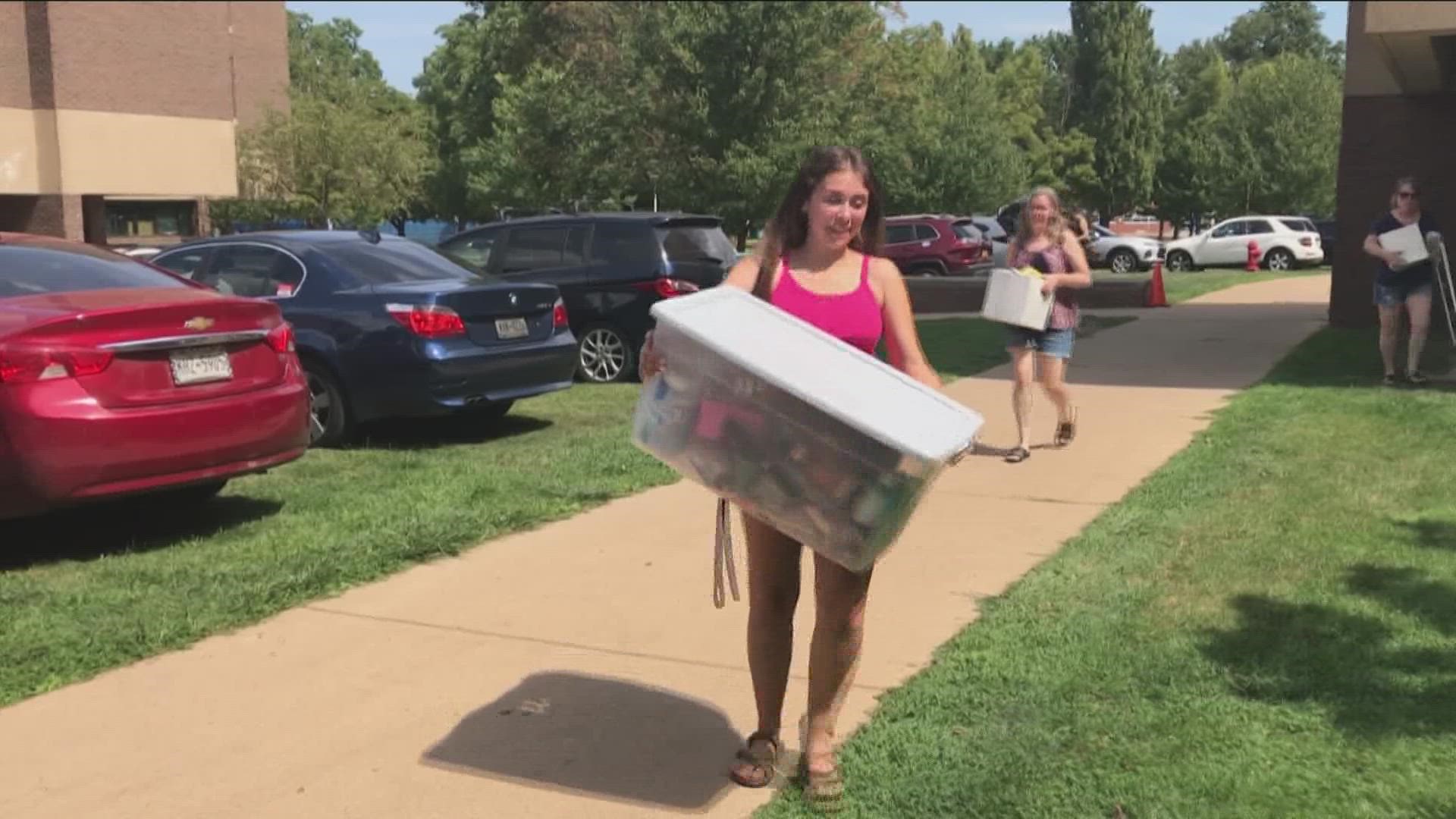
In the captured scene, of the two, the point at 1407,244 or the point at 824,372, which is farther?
the point at 1407,244

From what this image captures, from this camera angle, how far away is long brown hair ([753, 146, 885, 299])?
363 cm

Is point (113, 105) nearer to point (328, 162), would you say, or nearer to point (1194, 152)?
point (328, 162)

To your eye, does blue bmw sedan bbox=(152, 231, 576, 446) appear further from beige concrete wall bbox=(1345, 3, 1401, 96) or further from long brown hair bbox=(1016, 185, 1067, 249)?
beige concrete wall bbox=(1345, 3, 1401, 96)

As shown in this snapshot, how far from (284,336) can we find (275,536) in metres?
1.05

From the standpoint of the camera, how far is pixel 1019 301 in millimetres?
8477

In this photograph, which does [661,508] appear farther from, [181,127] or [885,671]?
[181,127]

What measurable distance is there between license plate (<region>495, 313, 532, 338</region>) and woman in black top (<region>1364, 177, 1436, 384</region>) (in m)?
6.35

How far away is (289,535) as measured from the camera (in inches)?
251

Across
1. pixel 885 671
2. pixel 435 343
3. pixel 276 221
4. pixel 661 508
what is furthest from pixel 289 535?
pixel 276 221

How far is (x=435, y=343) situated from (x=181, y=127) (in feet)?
115

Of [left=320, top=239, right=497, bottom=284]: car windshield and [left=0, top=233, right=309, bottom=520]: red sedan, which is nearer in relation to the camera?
[left=0, top=233, right=309, bottom=520]: red sedan

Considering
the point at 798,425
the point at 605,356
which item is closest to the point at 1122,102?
the point at 605,356

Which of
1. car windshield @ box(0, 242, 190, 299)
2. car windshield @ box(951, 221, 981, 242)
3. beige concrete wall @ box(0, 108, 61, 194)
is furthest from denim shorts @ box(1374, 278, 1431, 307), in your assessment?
beige concrete wall @ box(0, 108, 61, 194)

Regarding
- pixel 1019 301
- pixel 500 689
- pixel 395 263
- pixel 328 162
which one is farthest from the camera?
pixel 328 162
